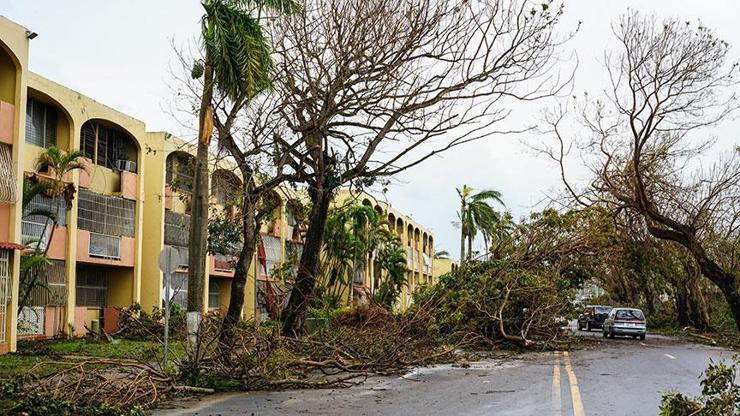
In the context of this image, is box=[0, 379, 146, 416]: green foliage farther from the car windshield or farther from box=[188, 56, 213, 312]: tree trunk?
the car windshield

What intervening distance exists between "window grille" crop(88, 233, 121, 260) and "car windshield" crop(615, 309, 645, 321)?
23.2m

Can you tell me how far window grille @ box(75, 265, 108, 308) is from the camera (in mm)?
34062

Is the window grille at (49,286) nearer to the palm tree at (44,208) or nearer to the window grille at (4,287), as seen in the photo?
the palm tree at (44,208)

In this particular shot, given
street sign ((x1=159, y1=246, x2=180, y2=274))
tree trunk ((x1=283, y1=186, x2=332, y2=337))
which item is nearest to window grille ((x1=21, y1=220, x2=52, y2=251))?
tree trunk ((x1=283, y1=186, x2=332, y2=337))

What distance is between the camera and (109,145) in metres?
34.9

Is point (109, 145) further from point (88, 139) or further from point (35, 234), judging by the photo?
point (35, 234)

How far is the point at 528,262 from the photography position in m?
31.8

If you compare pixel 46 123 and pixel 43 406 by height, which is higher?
pixel 46 123

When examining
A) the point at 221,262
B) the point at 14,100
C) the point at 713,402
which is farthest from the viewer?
the point at 221,262

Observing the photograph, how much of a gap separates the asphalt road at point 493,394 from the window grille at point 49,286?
1550 centimetres

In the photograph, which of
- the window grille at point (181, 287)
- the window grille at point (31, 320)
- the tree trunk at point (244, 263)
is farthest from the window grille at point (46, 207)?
the tree trunk at point (244, 263)

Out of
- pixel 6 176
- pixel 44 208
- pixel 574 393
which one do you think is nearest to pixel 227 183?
pixel 6 176

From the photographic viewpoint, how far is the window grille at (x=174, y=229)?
127 feet

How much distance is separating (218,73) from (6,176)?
9.52m
